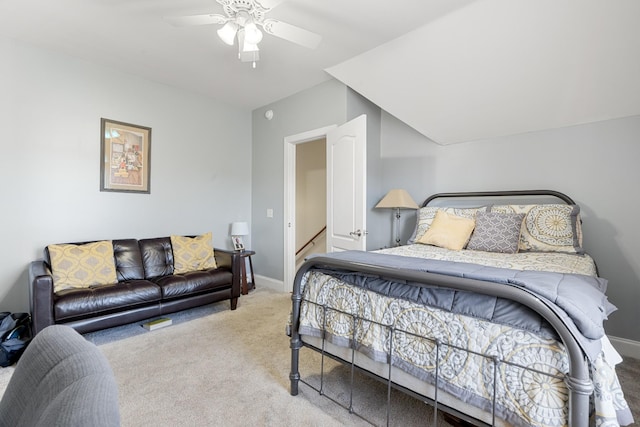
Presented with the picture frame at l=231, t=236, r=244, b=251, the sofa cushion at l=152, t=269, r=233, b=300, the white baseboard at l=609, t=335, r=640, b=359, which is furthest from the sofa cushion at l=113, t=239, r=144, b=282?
the white baseboard at l=609, t=335, r=640, b=359

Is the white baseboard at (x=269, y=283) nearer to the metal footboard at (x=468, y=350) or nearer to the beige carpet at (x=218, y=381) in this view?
the beige carpet at (x=218, y=381)

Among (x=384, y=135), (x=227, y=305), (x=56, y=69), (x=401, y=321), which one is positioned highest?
(x=56, y=69)

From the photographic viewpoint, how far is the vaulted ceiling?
202cm

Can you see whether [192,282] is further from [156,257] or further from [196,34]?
[196,34]

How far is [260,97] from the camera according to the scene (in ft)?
13.5

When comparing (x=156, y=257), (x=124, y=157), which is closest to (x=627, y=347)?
(x=156, y=257)

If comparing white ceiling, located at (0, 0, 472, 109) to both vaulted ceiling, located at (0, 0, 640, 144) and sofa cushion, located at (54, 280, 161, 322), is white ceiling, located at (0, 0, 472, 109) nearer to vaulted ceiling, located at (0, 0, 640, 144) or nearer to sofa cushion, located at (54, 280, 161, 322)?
vaulted ceiling, located at (0, 0, 640, 144)

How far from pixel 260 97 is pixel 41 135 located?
2.41 meters

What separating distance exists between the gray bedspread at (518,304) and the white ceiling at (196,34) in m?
1.95

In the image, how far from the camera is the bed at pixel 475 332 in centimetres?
96

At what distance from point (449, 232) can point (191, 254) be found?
276cm

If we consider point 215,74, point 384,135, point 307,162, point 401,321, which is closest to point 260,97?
point 215,74

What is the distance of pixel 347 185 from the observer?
3131 millimetres

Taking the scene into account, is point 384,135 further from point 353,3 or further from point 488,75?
point 353,3
